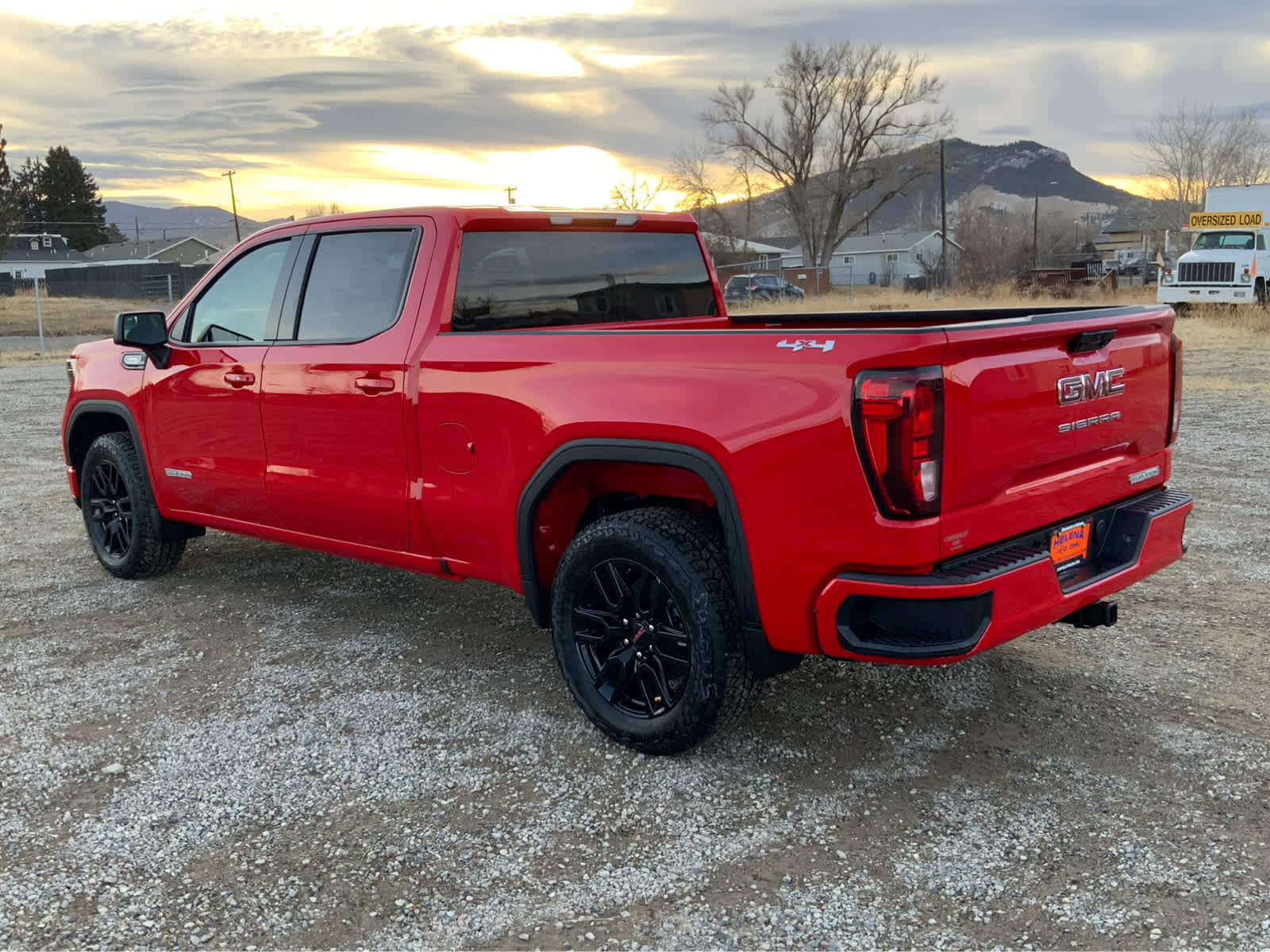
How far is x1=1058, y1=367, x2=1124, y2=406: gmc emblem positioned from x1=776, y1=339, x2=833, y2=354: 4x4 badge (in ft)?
2.55

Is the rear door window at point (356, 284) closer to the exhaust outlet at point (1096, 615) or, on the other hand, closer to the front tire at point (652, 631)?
the front tire at point (652, 631)

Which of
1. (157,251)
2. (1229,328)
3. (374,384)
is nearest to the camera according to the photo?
(374,384)

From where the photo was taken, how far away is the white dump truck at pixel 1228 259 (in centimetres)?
2661

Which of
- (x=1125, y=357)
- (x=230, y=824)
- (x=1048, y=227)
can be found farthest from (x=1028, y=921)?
(x=1048, y=227)

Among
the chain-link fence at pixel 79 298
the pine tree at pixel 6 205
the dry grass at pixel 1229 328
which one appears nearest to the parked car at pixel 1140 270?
the dry grass at pixel 1229 328

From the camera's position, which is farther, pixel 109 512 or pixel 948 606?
pixel 109 512

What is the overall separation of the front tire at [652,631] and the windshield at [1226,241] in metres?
28.0

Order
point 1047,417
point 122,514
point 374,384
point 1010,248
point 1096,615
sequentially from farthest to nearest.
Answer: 1. point 1010,248
2. point 122,514
3. point 374,384
4. point 1096,615
5. point 1047,417

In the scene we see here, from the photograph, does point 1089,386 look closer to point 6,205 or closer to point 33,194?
point 6,205

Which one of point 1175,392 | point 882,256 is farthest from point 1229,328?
point 882,256

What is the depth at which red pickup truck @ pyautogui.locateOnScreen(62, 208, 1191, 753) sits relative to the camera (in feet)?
10.0

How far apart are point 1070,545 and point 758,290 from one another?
4395 cm

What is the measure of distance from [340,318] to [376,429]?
0.57m

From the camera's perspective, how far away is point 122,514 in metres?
6.07
